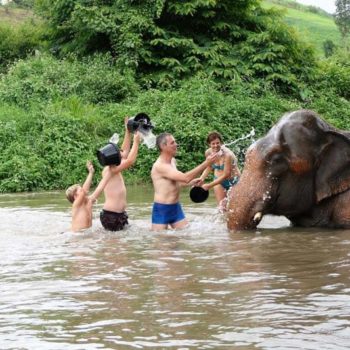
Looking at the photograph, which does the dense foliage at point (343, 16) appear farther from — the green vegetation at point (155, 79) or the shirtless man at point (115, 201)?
the shirtless man at point (115, 201)

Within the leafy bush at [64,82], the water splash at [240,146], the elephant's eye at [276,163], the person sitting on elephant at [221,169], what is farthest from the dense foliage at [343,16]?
the elephant's eye at [276,163]

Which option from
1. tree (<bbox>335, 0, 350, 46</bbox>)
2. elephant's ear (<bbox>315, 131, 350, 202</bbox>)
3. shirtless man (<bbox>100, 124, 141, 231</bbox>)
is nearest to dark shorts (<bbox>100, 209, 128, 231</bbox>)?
shirtless man (<bbox>100, 124, 141, 231</bbox>)

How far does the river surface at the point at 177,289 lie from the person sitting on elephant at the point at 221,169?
52 cm

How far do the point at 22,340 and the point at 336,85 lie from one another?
19596 millimetres

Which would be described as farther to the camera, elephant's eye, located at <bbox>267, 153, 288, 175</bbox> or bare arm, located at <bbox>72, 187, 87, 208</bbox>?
bare arm, located at <bbox>72, 187, 87, 208</bbox>

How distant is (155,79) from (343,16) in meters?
39.9

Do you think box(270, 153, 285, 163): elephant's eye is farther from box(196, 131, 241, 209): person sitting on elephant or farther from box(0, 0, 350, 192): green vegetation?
box(0, 0, 350, 192): green vegetation

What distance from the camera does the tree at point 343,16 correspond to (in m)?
56.6

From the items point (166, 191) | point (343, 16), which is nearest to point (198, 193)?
point (166, 191)

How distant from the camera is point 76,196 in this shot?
9445mm

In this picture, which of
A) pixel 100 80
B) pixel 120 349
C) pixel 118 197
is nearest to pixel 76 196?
pixel 118 197

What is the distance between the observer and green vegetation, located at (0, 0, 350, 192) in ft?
56.3

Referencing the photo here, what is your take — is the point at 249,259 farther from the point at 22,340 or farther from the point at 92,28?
the point at 92,28

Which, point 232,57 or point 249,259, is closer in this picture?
point 249,259
